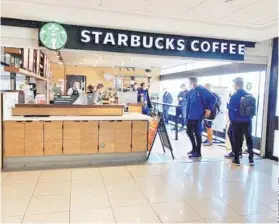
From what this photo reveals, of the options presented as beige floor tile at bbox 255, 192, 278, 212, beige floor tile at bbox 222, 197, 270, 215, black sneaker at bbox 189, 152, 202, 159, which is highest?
black sneaker at bbox 189, 152, 202, 159

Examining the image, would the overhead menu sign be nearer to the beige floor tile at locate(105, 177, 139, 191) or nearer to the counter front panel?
the counter front panel

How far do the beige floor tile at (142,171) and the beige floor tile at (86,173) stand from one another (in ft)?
1.94

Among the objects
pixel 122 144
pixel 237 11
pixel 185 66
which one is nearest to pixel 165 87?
pixel 185 66

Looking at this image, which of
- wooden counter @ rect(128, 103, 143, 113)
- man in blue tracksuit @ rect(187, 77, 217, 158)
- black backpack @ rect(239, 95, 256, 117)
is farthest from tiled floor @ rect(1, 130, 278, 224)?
wooden counter @ rect(128, 103, 143, 113)

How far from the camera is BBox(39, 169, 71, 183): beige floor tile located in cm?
411

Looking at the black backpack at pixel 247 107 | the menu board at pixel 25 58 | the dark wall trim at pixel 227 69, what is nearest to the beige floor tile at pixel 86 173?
the black backpack at pixel 247 107

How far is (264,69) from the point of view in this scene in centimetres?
606

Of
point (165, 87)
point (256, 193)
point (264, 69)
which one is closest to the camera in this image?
point (256, 193)

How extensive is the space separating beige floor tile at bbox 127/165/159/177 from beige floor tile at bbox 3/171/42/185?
1.57 m

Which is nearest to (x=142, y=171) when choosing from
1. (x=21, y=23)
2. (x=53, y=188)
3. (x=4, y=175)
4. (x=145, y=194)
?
(x=145, y=194)

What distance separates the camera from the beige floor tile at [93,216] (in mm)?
2849

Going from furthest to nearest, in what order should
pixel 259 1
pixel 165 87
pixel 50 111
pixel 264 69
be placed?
pixel 165 87, pixel 264 69, pixel 50 111, pixel 259 1

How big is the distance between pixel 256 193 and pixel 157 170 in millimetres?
1669

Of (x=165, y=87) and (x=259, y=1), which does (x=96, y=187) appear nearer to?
(x=259, y=1)
